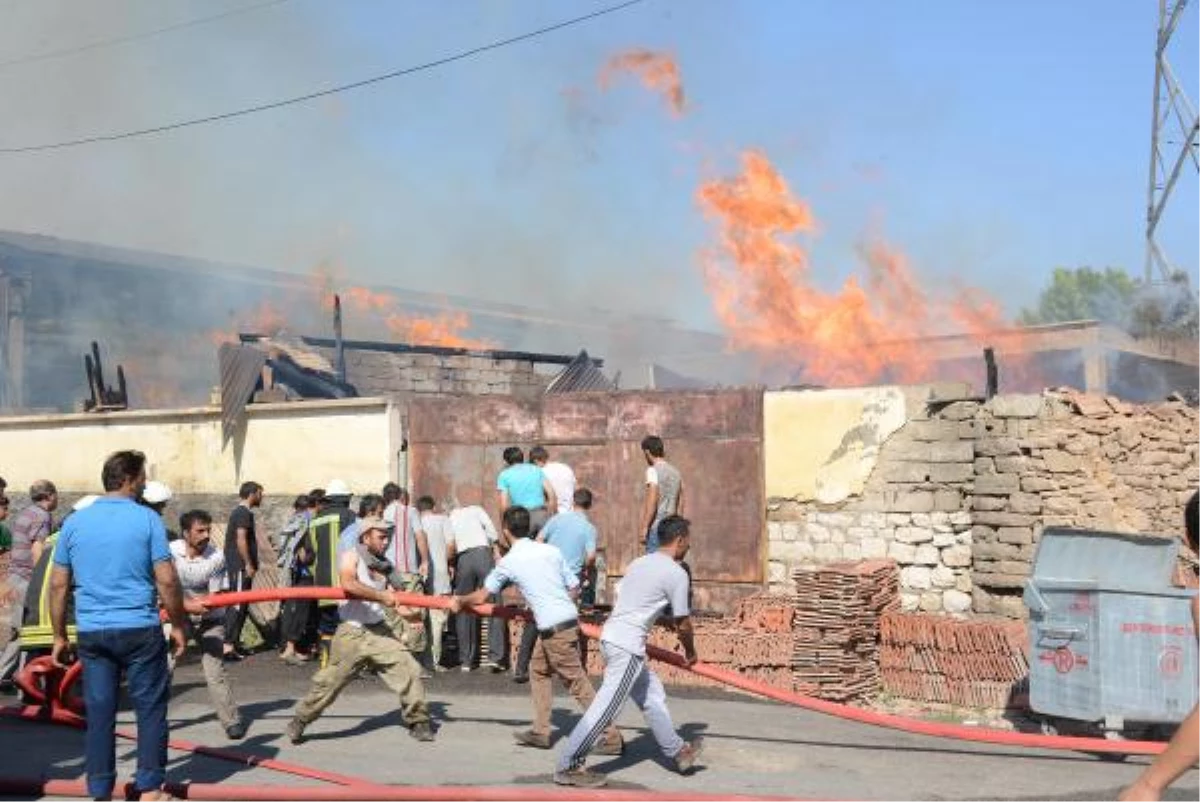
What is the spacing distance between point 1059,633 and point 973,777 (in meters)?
1.64

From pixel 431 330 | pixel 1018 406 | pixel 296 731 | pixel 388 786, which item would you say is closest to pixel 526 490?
pixel 296 731

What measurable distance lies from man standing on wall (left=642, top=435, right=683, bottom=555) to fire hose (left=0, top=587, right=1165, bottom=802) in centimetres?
322

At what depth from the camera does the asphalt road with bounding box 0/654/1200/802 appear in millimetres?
7656

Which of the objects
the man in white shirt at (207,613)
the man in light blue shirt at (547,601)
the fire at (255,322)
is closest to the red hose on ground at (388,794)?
the man in light blue shirt at (547,601)

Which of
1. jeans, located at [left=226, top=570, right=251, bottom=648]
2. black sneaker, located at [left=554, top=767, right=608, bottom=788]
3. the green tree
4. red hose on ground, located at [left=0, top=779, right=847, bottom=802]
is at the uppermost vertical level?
the green tree

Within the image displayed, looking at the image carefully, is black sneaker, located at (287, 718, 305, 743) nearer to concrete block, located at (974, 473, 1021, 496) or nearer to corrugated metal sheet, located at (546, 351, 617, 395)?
concrete block, located at (974, 473, 1021, 496)

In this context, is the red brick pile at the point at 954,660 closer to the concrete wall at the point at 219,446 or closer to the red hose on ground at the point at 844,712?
the red hose on ground at the point at 844,712

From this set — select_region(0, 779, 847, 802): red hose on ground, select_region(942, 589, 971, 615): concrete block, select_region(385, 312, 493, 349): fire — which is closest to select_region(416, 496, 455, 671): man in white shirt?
select_region(942, 589, 971, 615): concrete block

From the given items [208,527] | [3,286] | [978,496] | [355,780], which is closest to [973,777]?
[355,780]

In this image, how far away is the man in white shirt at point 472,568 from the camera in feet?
39.2

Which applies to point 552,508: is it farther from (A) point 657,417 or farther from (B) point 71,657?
(B) point 71,657

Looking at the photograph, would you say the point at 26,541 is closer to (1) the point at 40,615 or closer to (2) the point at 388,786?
(1) the point at 40,615

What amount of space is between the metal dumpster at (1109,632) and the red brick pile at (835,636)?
1826mm

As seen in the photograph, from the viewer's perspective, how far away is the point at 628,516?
13.9 metres
